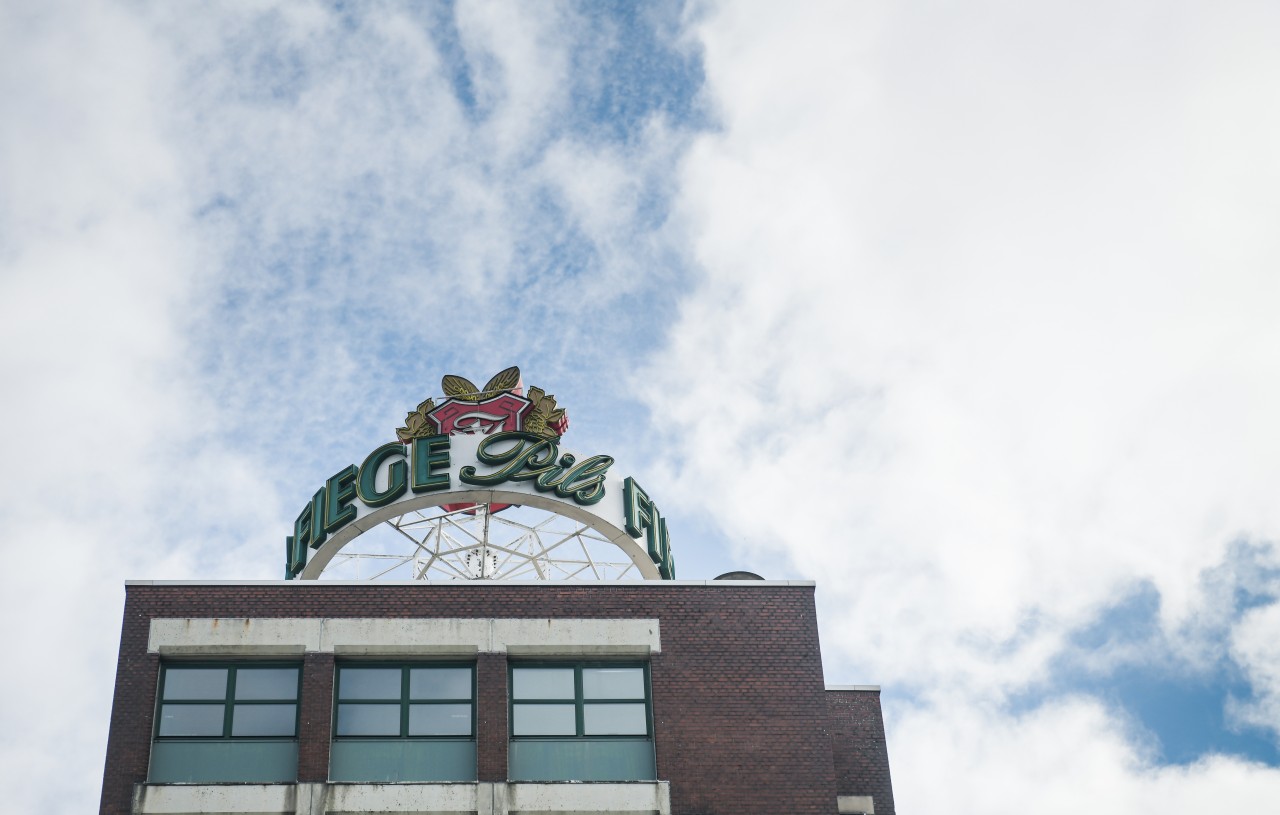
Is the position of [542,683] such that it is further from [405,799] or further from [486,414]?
[486,414]

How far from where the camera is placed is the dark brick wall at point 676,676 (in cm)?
3503

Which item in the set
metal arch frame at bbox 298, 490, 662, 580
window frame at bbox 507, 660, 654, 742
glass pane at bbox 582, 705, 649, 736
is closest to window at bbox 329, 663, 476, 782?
window frame at bbox 507, 660, 654, 742

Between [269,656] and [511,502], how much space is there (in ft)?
34.5

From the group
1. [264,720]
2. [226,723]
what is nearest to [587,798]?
[264,720]

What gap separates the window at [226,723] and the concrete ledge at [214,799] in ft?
1.81

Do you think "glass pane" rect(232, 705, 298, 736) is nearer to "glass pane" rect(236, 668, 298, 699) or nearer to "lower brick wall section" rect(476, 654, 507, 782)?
"glass pane" rect(236, 668, 298, 699)

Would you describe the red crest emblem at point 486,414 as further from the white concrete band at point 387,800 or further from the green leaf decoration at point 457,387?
the white concrete band at point 387,800

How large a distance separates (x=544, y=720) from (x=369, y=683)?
4.10 meters

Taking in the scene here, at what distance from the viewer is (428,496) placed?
44.7 m

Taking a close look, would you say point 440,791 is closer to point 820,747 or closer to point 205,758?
point 205,758

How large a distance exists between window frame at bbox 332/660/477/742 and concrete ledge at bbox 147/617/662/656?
0.36m

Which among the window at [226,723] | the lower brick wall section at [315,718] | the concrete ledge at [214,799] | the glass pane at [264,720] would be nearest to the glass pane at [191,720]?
the window at [226,723]

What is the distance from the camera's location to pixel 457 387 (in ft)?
164

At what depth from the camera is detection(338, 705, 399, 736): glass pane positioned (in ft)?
117
